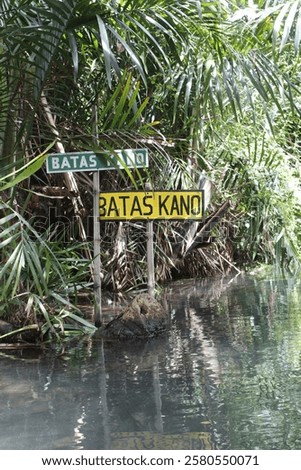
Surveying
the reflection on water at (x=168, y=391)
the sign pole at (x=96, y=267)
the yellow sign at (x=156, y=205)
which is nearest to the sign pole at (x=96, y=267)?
the sign pole at (x=96, y=267)

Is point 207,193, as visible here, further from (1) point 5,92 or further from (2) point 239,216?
(1) point 5,92

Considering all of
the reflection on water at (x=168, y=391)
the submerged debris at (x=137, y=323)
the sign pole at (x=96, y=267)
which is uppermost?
the sign pole at (x=96, y=267)

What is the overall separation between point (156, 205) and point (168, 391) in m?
2.36

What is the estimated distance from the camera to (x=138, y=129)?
5.31 meters

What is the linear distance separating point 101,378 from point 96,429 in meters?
1.02

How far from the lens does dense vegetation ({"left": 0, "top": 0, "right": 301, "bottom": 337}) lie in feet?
16.7

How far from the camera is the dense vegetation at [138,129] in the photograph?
509cm

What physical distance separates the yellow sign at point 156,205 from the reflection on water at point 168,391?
3.22ft

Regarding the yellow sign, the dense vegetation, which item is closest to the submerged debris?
the dense vegetation

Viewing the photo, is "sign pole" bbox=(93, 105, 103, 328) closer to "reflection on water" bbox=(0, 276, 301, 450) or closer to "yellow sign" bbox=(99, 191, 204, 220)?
"yellow sign" bbox=(99, 191, 204, 220)

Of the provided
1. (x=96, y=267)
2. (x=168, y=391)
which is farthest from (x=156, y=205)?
(x=168, y=391)

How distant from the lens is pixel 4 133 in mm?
5695

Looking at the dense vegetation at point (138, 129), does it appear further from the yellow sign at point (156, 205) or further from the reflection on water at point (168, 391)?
the reflection on water at point (168, 391)

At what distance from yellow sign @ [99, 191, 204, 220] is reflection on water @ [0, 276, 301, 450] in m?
0.98
